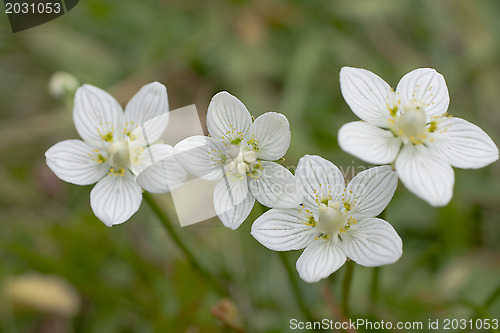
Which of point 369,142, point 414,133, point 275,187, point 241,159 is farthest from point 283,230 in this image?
point 414,133

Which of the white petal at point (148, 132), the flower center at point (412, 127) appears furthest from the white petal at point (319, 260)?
the white petal at point (148, 132)

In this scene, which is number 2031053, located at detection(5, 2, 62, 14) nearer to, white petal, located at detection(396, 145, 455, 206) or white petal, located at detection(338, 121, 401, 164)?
white petal, located at detection(338, 121, 401, 164)

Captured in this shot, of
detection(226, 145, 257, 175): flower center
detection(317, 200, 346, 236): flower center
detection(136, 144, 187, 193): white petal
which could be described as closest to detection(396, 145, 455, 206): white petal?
detection(317, 200, 346, 236): flower center

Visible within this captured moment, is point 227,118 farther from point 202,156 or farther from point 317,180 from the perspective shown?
point 317,180

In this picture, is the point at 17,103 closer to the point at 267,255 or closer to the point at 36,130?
the point at 36,130

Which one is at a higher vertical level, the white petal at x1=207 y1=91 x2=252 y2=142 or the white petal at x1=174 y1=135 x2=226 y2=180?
the white petal at x1=207 y1=91 x2=252 y2=142

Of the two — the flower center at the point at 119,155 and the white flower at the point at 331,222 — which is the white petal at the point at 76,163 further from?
the white flower at the point at 331,222
